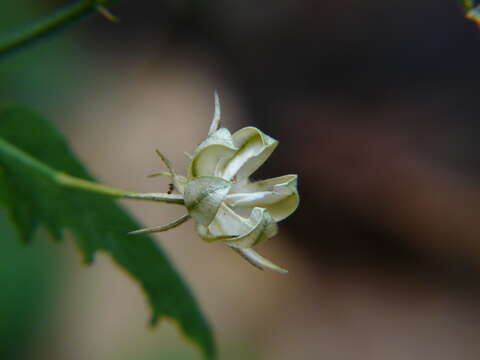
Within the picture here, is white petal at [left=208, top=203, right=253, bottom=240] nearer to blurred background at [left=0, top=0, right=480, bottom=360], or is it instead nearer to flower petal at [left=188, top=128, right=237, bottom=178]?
flower petal at [left=188, top=128, right=237, bottom=178]

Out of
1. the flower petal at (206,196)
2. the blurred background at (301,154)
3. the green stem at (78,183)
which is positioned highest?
the flower petal at (206,196)

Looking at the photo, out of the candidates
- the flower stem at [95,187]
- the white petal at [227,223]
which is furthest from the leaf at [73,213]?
the white petal at [227,223]

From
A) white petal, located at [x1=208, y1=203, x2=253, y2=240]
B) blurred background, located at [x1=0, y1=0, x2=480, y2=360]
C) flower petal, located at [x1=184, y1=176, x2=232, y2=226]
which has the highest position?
flower petal, located at [x1=184, y1=176, x2=232, y2=226]

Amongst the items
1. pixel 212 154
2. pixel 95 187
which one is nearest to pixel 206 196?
pixel 212 154

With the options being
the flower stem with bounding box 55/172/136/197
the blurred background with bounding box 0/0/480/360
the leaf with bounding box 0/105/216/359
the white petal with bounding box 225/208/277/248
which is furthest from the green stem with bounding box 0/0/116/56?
the blurred background with bounding box 0/0/480/360

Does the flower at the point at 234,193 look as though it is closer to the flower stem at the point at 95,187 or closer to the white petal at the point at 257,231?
the white petal at the point at 257,231

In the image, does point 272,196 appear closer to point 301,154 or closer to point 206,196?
point 206,196

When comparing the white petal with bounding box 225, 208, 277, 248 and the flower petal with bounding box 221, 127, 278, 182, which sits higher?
the flower petal with bounding box 221, 127, 278, 182
